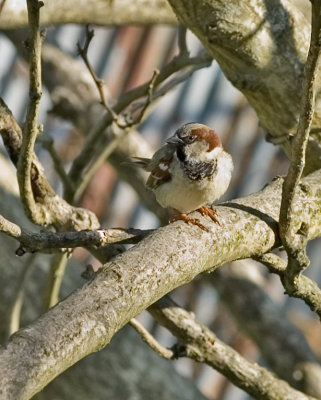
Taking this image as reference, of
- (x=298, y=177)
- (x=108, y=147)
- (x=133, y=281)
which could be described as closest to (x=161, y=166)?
(x=108, y=147)

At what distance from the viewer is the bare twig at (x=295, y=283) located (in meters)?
2.36

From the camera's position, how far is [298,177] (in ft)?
7.02

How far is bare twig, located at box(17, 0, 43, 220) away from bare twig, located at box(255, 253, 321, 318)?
0.64 m

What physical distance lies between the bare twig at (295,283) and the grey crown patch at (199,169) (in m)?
0.61

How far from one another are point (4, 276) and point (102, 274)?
2.02 meters

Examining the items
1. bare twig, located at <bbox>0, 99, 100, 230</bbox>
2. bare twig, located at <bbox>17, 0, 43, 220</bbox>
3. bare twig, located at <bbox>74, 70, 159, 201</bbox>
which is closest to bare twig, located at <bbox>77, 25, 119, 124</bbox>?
bare twig, located at <bbox>74, 70, 159, 201</bbox>

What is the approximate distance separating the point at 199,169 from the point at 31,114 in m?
1.00

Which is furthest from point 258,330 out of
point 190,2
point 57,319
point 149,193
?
point 57,319

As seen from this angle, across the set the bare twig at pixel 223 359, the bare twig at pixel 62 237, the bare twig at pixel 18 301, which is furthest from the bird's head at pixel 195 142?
the bare twig at pixel 62 237

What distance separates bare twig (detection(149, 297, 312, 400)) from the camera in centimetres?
285

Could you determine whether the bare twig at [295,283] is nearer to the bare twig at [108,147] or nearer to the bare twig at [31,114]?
the bare twig at [31,114]

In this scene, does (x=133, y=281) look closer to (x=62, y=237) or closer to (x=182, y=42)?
(x=62, y=237)

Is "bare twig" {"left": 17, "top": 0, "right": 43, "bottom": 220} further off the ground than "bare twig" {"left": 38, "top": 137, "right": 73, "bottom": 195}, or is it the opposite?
"bare twig" {"left": 17, "top": 0, "right": 43, "bottom": 220}

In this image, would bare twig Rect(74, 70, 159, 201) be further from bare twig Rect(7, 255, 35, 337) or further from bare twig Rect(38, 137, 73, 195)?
bare twig Rect(7, 255, 35, 337)
